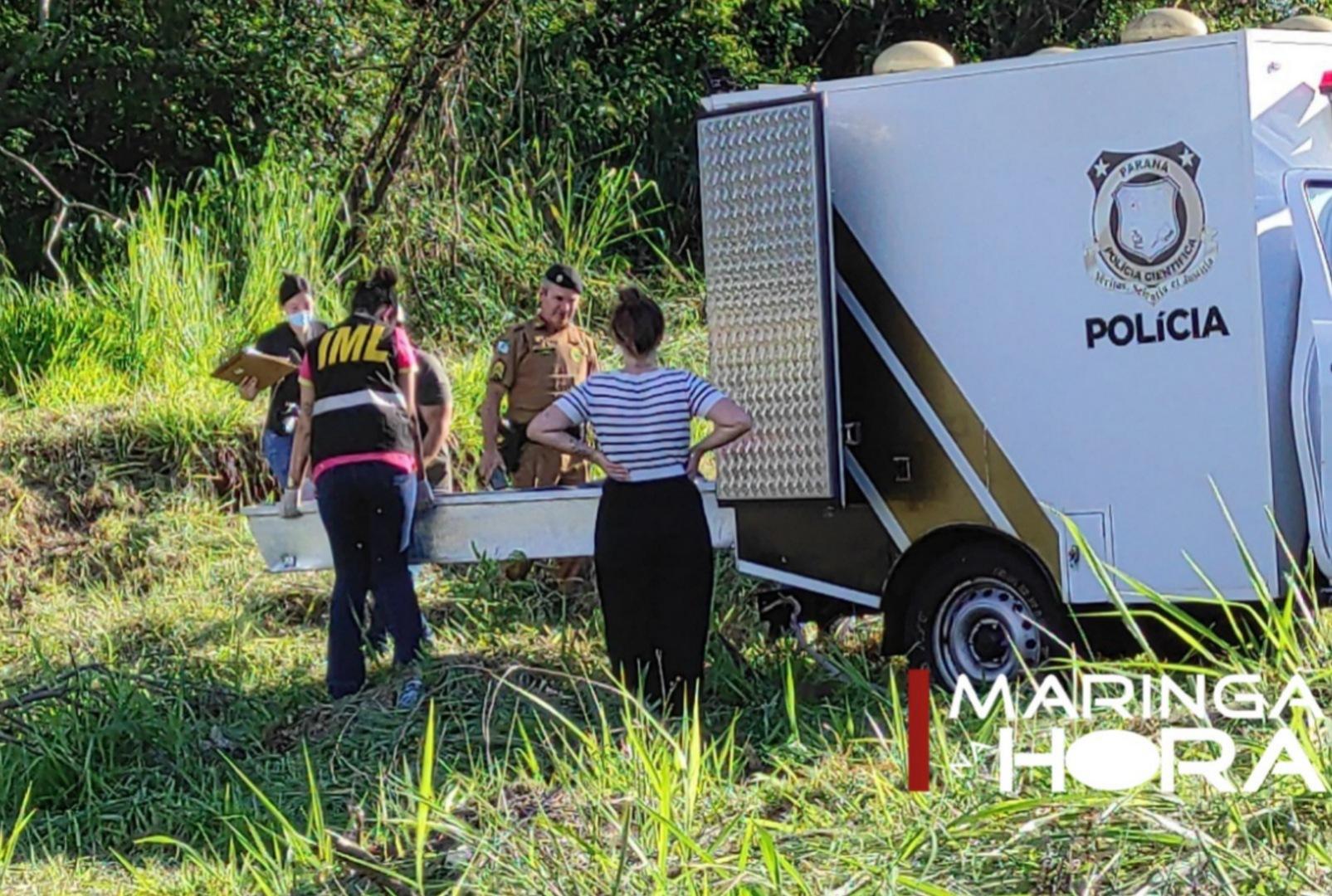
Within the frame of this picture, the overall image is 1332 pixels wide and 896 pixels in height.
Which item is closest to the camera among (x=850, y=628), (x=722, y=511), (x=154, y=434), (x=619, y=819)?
(x=619, y=819)

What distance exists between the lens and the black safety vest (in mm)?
8695

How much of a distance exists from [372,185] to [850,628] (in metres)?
7.74

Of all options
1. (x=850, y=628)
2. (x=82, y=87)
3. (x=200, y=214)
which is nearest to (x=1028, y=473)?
(x=850, y=628)

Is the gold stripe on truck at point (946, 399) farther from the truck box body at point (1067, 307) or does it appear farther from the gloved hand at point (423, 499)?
the gloved hand at point (423, 499)

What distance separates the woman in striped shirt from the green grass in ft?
0.78

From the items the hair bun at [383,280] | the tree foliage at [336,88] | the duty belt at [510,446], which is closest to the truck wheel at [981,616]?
the hair bun at [383,280]

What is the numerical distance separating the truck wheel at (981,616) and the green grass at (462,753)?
23 cm

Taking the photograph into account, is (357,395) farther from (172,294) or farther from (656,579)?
(172,294)

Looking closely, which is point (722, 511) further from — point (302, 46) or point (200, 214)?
point (302, 46)

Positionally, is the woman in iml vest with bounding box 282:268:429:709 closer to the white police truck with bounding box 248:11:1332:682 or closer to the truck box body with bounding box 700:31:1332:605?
the white police truck with bounding box 248:11:1332:682

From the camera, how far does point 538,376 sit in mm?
10734

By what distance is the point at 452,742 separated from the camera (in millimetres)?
7809

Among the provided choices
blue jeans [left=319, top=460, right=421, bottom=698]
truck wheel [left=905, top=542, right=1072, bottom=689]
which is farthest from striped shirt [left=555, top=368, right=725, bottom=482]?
blue jeans [left=319, top=460, right=421, bottom=698]

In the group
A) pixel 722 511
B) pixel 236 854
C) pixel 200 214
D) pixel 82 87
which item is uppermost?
pixel 82 87
